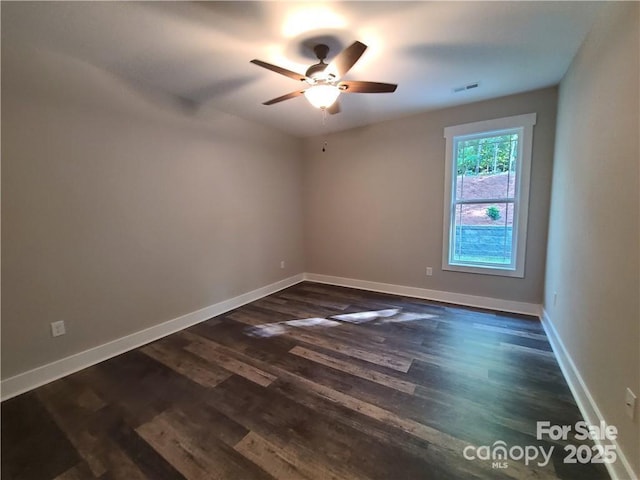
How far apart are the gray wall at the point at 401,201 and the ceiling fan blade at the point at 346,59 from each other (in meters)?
2.10

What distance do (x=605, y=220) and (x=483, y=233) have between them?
1.96m

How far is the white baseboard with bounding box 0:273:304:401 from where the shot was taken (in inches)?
76.8

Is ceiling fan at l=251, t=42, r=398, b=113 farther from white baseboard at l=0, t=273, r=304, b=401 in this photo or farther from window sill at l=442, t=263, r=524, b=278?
white baseboard at l=0, t=273, r=304, b=401

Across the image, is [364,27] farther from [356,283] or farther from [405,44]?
[356,283]

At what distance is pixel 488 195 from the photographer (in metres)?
3.30

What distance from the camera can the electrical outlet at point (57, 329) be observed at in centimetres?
211

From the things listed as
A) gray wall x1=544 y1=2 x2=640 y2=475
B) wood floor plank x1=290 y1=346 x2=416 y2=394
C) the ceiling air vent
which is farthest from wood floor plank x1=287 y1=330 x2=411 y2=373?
the ceiling air vent

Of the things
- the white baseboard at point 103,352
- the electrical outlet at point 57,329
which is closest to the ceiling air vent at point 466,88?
the white baseboard at point 103,352

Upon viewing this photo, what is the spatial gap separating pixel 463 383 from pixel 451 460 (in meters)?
0.69

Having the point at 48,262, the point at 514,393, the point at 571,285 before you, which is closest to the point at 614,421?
the point at 514,393

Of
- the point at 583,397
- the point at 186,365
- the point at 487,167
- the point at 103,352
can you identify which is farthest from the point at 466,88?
the point at 103,352

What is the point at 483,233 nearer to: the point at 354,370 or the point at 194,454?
the point at 354,370

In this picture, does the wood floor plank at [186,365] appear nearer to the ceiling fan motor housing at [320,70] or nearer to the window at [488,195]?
the ceiling fan motor housing at [320,70]

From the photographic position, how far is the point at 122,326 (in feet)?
8.25
